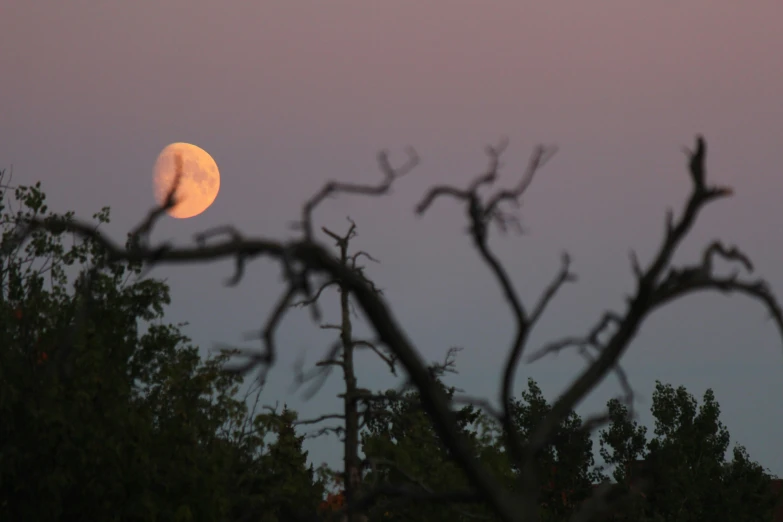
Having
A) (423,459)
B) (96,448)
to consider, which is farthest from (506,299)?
(423,459)

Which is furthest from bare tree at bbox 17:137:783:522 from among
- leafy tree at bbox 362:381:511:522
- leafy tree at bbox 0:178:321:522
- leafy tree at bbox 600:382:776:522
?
leafy tree at bbox 600:382:776:522

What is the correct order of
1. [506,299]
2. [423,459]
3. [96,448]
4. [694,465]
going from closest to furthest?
→ [506,299] < [96,448] < [423,459] < [694,465]

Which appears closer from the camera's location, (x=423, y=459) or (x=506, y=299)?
(x=506, y=299)

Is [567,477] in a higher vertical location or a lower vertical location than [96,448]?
higher

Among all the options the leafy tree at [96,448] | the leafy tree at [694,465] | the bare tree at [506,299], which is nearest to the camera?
the bare tree at [506,299]

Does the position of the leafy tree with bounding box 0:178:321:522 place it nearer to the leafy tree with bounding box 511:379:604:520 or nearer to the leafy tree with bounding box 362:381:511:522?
the leafy tree with bounding box 362:381:511:522

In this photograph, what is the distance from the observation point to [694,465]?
68125 mm

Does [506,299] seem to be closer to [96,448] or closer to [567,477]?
[96,448]

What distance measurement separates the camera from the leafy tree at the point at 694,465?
6366 cm

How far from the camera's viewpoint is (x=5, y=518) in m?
17.3

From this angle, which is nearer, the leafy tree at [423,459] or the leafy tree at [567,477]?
the leafy tree at [423,459]

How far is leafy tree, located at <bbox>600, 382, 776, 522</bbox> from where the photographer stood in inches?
2506

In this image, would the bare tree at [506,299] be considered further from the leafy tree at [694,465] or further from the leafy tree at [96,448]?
the leafy tree at [694,465]

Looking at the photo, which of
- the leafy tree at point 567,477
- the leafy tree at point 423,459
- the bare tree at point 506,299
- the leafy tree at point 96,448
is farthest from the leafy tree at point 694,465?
the bare tree at point 506,299
